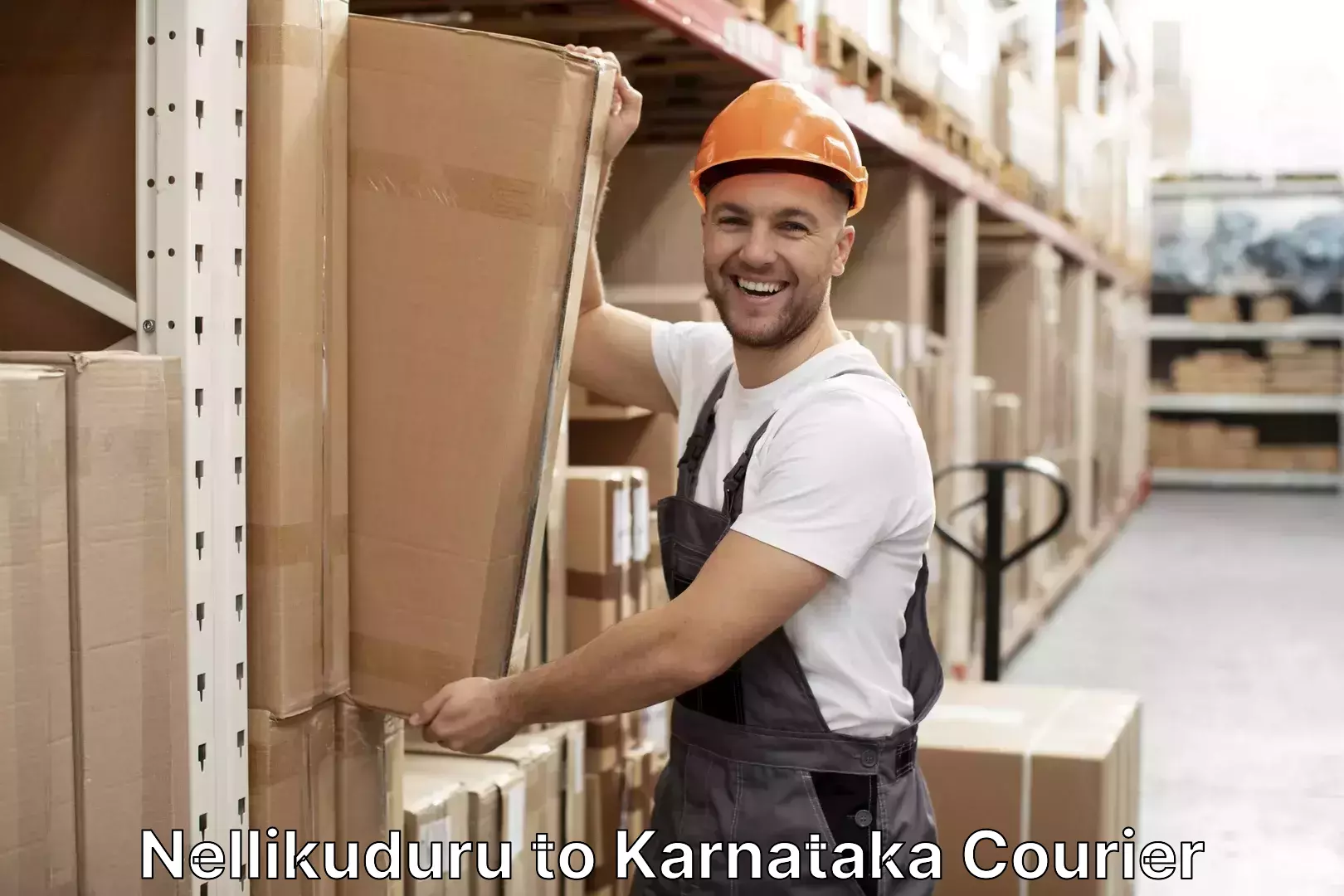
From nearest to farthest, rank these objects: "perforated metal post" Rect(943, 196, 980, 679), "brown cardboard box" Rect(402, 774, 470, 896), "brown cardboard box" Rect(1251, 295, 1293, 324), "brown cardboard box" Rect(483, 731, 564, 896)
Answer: "brown cardboard box" Rect(402, 774, 470, 896)
"brown cardboard box" Rect(483, 731, 564, 896)
"perforated metal post" Rect(943, 196, 980, 679)
"brown cardboard box" Rect(1251, 295, 1293, 324)

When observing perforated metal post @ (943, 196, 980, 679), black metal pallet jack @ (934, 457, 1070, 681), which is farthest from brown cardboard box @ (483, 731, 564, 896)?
perforated metal post @ (943, 196, 980, 679)

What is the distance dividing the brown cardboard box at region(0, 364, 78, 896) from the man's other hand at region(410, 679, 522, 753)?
19.6 inches

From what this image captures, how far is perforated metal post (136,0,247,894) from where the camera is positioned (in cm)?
177

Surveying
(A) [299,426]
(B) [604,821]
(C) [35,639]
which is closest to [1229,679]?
(B) [604,821]

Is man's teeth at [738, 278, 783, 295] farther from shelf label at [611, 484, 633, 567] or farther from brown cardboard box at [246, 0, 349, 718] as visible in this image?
shelf label at [611, 484, 633, 567]

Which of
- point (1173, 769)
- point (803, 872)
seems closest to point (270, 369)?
point (803, 872)

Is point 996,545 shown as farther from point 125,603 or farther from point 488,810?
point 125,603

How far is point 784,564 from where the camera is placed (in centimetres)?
182

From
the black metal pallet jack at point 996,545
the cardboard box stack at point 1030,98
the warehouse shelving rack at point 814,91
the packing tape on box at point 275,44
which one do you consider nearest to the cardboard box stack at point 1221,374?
the warehouse shelving rack at point 814,91

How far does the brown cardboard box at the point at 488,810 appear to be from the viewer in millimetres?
2490

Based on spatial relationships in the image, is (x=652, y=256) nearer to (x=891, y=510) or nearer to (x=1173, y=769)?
(x=891, y=510)

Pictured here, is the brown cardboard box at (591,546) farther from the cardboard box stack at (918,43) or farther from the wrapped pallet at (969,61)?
the wrapped pallet at (969,61)

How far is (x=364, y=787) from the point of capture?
6.89ft

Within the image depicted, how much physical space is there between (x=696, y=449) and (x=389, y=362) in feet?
1.54
